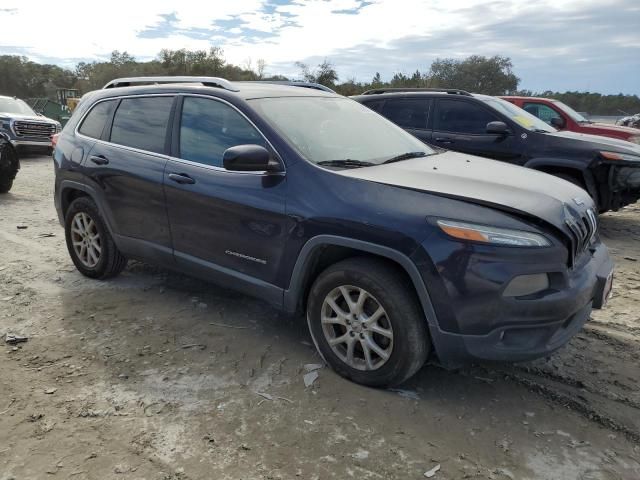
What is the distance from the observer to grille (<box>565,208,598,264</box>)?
2811 mm

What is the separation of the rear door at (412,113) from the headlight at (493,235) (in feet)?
15.9

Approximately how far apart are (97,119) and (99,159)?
0.48 m

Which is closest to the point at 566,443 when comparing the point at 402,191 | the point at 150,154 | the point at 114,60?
the point at 402,191

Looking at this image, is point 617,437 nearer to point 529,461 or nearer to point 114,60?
point 529,461

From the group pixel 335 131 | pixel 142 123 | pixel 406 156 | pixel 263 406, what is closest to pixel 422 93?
pixel 406 156

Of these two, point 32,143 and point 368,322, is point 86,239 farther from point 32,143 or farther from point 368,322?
point 32,143

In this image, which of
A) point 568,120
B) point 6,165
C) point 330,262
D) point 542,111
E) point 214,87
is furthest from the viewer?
point 542,111

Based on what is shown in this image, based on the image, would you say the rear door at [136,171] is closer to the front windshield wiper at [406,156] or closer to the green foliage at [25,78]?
the front windshield wiper at [406,156]

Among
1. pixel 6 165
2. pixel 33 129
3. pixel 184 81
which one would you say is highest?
pixel 184 81

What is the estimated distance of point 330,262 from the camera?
3.21 m

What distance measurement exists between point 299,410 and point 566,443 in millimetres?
1376

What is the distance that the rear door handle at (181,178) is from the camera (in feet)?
12.0

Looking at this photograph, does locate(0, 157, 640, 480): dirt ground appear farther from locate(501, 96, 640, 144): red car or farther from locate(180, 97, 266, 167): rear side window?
locate(501, 96, 640, 144): red car

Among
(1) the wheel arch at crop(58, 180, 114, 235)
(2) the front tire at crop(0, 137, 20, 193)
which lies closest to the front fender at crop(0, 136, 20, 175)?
(2) the front tire at crop(0, 137, 20, 193)
